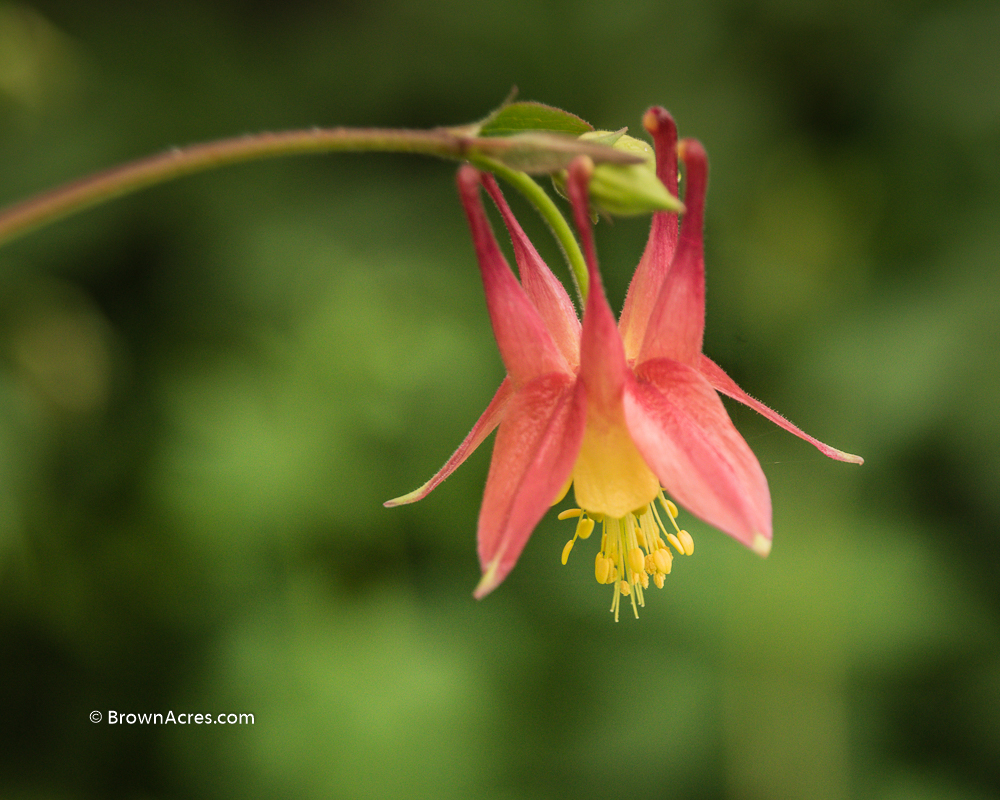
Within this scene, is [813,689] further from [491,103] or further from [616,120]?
[491,103]

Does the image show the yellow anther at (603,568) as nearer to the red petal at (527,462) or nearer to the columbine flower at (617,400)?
the columbine flower at (617,400)

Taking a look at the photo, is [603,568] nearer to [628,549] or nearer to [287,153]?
[628,549]

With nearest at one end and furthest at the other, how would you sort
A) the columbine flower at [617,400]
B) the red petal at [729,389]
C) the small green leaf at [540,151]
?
the small green leaf at [540,151] → the columbine flower at [617,400] → the red petal at [729,389]

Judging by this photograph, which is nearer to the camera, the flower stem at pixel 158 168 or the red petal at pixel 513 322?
the flower stem at pixel 158 168

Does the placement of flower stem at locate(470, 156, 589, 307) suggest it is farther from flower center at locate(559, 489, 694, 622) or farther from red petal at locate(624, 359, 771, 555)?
flower center at locate(559, 489, 694, 622)

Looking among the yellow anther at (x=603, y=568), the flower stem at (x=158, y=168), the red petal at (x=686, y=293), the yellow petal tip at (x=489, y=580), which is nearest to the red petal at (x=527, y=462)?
the yellow petal tip at (x=489, y=580)

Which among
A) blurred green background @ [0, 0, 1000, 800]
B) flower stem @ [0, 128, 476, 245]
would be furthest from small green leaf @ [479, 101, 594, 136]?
blurred green background @ [0, 0, 1000, 800]

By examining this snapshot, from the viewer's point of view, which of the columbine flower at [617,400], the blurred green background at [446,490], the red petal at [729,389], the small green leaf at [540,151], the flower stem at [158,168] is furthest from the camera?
the blurred green background at [446,490]

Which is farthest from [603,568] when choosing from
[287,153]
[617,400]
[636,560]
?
[287,153]

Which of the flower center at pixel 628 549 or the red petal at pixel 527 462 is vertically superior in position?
the red petal at pixel 527 462
